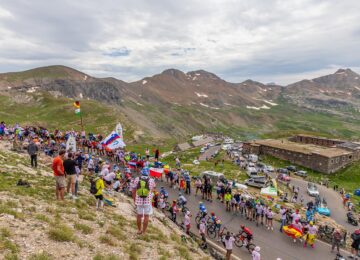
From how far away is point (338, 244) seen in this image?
21.3m

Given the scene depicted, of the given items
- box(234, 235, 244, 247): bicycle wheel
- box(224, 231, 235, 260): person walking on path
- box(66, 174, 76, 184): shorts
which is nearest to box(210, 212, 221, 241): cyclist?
box(234, 235, 244, 247): bicycle wheel

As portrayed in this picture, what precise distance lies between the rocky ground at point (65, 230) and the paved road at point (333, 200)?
31.4 meters

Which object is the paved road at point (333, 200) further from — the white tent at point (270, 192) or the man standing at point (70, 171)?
the man standing at point (70, 171)

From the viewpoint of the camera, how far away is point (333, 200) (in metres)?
49.5

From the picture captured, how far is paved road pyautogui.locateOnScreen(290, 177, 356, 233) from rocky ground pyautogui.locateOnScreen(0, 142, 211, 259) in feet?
103

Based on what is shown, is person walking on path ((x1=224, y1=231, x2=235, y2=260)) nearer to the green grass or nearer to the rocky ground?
the rocky ground

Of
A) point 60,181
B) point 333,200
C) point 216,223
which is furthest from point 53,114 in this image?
point 60,181

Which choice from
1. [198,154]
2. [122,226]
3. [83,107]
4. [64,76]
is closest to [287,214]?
[122,226]

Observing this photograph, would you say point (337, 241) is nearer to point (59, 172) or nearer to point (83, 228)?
point (83, 228)

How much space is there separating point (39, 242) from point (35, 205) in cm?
369

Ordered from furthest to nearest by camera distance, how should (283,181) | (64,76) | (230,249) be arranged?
(64,76) → (283,181) → (230,249)

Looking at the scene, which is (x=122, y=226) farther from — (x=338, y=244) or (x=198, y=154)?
(x=198, y=154)

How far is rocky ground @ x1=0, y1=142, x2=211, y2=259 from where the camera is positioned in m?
9.72

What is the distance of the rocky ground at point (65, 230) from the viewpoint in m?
9.72
